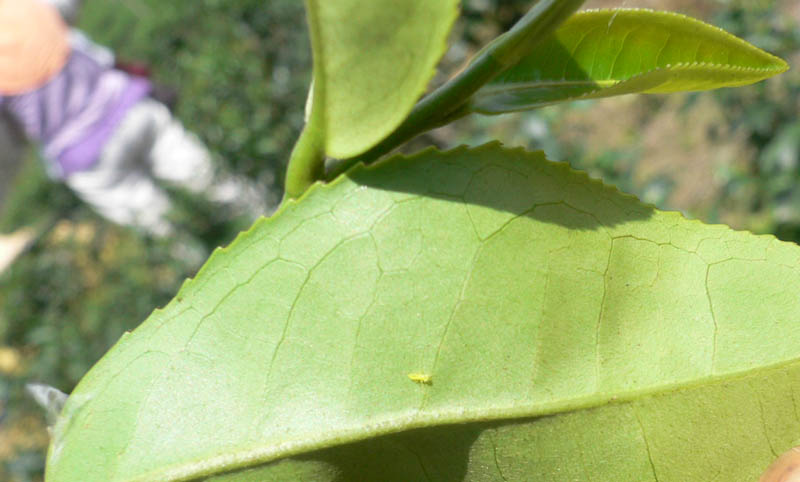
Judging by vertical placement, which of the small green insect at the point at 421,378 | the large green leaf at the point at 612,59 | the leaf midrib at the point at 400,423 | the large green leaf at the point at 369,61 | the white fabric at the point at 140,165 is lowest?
the white fabric at the point at 140,165

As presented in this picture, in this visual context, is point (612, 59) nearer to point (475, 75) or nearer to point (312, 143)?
point (475, 75)

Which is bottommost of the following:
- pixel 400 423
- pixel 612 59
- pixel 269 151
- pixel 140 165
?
pixel 140 165

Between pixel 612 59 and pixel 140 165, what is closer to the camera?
pixel 612 59

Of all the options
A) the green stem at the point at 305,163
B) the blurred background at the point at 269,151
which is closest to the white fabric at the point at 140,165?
the blurred background at the point at 269,151

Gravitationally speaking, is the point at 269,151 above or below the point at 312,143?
below

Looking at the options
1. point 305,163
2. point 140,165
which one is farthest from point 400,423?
point 140,165

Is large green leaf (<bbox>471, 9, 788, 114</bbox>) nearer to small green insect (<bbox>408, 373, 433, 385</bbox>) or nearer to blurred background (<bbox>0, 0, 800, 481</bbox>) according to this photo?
small green insect (<bbox>408, 373, 433, 385</bbox>)

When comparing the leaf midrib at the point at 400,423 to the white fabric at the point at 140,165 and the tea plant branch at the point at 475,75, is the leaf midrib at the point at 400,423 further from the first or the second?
the white fabric at the point at 140,165
